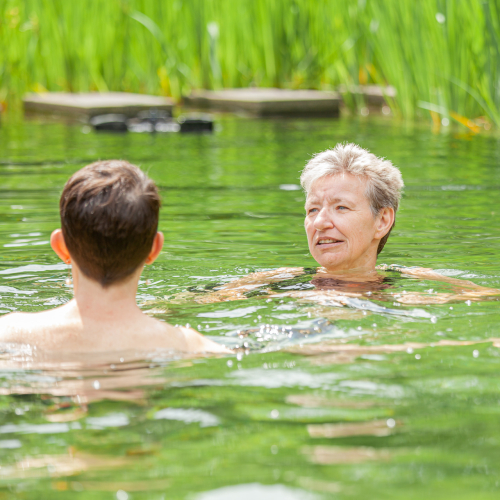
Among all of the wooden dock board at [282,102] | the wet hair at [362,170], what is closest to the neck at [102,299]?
the wet hair at [362,170]

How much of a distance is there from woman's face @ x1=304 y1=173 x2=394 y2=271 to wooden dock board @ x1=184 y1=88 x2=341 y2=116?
29.6 feet

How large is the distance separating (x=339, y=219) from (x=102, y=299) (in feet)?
5.67

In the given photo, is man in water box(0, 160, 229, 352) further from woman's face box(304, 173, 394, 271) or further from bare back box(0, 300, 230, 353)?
woman's face box(304, 173, 394, 271)

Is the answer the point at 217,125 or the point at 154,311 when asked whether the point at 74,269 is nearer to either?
the point at 154,311

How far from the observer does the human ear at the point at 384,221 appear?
4551 millimetres

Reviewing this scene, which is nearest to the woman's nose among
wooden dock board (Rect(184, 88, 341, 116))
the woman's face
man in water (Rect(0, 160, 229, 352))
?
the woman's face

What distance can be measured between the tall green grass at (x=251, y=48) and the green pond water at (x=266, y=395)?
498 centimetres

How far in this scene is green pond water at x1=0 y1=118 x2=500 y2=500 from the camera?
211 centimetres

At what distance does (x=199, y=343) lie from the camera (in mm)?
3182

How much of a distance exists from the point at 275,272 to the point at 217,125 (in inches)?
329

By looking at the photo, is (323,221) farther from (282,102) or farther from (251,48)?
(251,48)

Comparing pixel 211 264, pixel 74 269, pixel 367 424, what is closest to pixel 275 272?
pixel 211 264

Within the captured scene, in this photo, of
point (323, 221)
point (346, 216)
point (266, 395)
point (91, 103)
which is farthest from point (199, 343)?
point (91, 103)

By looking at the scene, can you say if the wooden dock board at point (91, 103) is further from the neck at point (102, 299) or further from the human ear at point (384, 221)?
the neck at point (102, 299)
